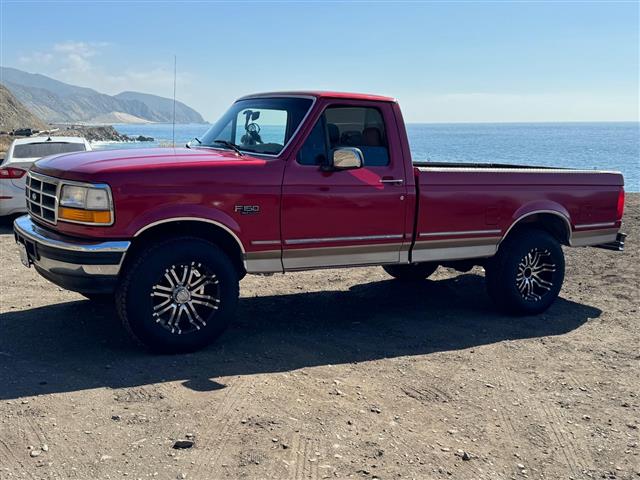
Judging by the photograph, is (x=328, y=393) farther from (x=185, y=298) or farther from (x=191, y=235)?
(x=191, y=235)

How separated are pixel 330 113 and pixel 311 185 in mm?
758

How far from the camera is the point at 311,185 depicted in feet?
19.0

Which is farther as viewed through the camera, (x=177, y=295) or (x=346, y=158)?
(x=346, y=158)

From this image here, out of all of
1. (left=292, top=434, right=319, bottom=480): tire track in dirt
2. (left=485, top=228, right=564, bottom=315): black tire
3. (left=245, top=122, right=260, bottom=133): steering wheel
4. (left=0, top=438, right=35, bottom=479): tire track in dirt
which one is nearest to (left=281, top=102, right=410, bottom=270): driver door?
(left=245, top=122, right=260, bottom=133): steering wheel

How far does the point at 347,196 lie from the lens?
19.6 ft

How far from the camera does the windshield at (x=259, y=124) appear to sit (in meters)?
6.05

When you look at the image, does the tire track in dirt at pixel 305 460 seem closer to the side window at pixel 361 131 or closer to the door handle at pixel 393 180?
the door handle at pixel 393 180

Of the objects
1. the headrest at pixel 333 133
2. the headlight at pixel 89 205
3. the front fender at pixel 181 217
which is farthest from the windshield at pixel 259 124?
the headlight at pixel 89 205

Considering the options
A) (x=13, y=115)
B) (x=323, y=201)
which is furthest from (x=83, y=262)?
(x=13, y=115)

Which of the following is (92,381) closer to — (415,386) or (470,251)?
(415,386)

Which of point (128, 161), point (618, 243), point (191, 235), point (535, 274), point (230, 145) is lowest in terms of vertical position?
point (535, 274)

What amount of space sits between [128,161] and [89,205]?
1.64ft

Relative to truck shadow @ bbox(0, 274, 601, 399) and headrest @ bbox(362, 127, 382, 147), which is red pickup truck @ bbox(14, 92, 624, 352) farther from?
truck shadow @ bbox(0, 274, 601, 399)

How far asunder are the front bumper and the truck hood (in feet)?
1.67
